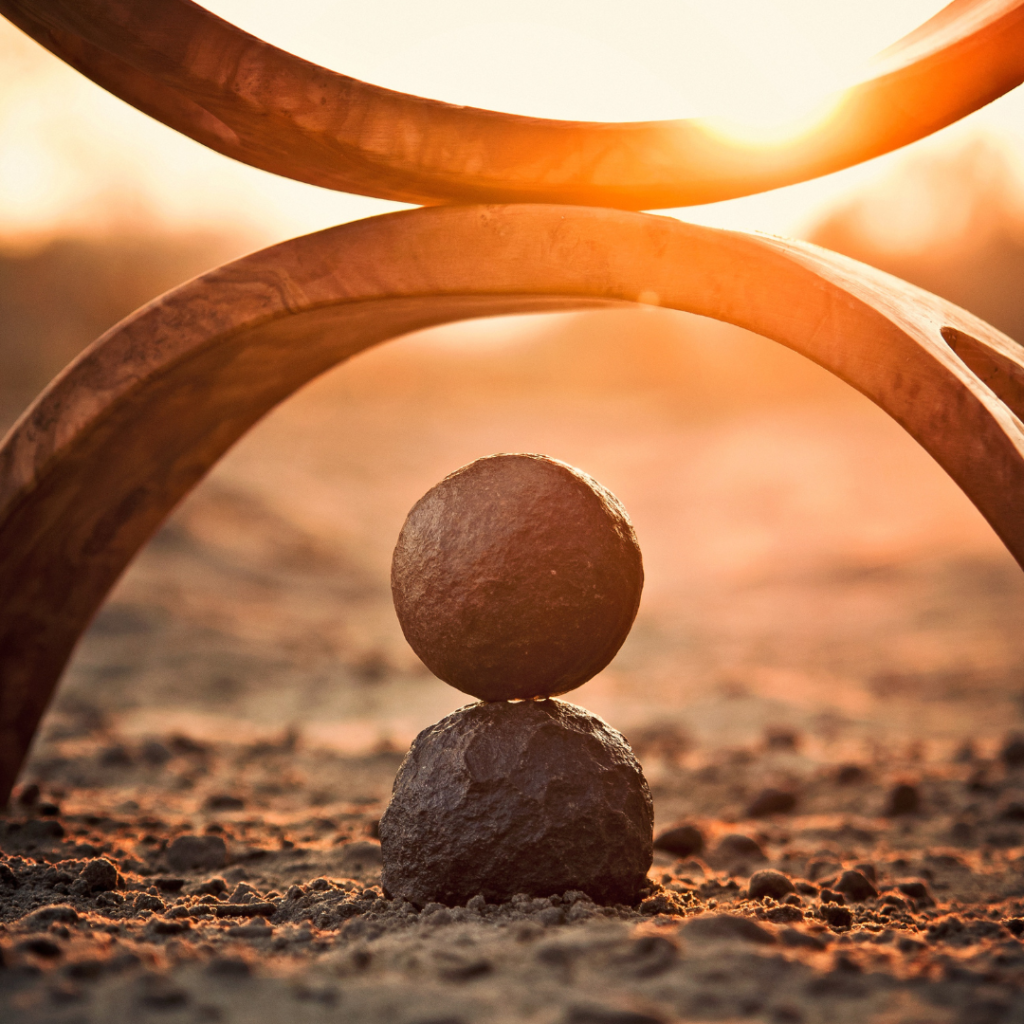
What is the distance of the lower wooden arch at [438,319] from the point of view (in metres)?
3.26

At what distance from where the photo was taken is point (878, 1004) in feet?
7.99

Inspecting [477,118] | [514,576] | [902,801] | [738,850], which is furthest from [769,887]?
[477,118]

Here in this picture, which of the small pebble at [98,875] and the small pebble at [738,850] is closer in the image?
the small pebble at [98,875]

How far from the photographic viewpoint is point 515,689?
3.67 meters

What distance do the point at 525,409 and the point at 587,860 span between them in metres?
29.8

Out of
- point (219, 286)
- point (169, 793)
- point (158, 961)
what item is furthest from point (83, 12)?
point (169, 793)

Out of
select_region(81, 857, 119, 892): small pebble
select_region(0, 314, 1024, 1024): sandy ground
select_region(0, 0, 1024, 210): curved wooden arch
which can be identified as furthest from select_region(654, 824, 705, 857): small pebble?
select_region(0, 0, 1024, 210): curved wooden arch

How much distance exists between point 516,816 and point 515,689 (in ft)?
1.56

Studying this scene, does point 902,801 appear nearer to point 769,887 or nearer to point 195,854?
point 769,887

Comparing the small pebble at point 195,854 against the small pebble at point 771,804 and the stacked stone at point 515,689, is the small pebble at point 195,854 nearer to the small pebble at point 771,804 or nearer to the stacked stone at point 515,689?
the stacked stone at point 515,689

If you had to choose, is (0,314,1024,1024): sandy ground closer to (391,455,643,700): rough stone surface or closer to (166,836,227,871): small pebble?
(166,836,227,871): small pebble

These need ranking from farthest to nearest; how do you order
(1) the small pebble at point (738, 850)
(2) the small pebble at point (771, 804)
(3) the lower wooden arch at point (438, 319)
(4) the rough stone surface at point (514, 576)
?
1. (2) the small pebble at point (771, 804)
2. (1) the small pebble at point (738, 850)
3. (4) the rough stone surface at point (514, 576)
4. (3) the lower wooden arch at point (438, 319)

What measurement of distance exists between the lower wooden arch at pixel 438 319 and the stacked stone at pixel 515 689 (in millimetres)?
788

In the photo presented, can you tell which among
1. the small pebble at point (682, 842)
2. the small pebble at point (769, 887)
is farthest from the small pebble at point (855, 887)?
the small pebble at point (682, 842)
